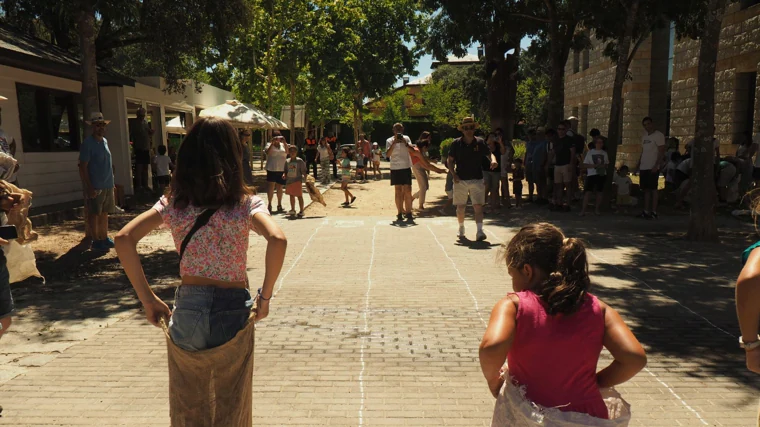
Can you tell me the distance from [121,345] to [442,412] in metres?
2.83

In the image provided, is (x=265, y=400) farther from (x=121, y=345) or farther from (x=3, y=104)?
(x=3, y=104)

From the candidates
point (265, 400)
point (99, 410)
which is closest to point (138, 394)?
point (99, 410)

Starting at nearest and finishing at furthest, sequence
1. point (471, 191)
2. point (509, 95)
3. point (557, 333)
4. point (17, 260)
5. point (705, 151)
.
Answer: point (557, 333) < point (17, 260) < point (705, 151) < point (471, 191) < point (509, 95)

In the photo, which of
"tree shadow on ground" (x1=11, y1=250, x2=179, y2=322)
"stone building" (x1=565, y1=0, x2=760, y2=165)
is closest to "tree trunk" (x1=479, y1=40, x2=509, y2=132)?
"stone building" (x1=565, y1=0, x2=760, y2=165)

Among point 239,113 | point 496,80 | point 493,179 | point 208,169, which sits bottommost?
point 493,179

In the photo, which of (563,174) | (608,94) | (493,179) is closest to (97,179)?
(493,179)

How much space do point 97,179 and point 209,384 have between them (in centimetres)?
725

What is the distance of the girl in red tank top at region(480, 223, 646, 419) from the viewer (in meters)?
2.10

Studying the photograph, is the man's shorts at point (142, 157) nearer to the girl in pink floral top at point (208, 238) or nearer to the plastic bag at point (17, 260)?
the plastic bag at point (17, 260)

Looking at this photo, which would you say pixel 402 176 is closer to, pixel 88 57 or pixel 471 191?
pixel 471 191

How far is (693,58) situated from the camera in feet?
67.1

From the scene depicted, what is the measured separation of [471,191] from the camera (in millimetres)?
10000

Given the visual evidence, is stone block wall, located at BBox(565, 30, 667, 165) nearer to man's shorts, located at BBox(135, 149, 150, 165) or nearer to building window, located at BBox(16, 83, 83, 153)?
man's shorts, located at BBox(135, 149, 150, 165)

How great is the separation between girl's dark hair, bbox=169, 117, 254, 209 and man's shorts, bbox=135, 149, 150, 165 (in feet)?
49.5
